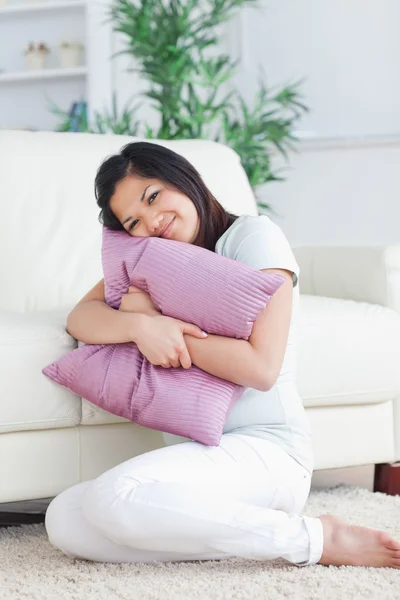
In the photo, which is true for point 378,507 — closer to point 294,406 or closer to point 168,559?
point 294,406

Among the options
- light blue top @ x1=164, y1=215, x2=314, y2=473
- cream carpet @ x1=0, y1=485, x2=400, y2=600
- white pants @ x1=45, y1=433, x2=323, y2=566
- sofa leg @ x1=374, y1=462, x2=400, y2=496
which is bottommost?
sofa leg @ x1=374, y1=462, x2=400, y2=496

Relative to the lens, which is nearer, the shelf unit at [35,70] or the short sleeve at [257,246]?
the short sleeve at [257,246]

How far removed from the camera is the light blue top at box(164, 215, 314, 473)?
1.49m

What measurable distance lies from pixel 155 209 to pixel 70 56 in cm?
331

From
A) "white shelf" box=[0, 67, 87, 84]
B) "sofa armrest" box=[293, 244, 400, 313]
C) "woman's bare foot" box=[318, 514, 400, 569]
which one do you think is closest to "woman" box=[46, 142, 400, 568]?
"woman's bare foot" box=[318, 514, 400, 569]

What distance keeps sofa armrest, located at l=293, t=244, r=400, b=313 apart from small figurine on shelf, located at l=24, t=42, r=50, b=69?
2747mm

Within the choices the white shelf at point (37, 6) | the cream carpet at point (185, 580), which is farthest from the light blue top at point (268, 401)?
the white shelf at point (37, 6)

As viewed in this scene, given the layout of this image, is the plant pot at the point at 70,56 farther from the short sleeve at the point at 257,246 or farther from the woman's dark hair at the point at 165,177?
the short sleeve at the point at 257,246

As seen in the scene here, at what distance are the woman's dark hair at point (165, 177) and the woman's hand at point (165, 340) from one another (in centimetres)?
20

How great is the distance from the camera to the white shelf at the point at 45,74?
4585mm

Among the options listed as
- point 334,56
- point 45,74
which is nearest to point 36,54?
point 45,74

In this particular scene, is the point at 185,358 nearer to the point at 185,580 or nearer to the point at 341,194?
the point at 185,580

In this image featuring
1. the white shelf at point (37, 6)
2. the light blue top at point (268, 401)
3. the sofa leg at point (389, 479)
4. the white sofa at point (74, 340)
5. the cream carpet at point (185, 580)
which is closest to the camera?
the cream carpet at point (185, 580)

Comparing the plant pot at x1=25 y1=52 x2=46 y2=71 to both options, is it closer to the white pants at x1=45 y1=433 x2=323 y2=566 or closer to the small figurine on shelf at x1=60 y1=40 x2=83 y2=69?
the small figurine on shelf at x1=60 y1=40 x2=83 y2=69
